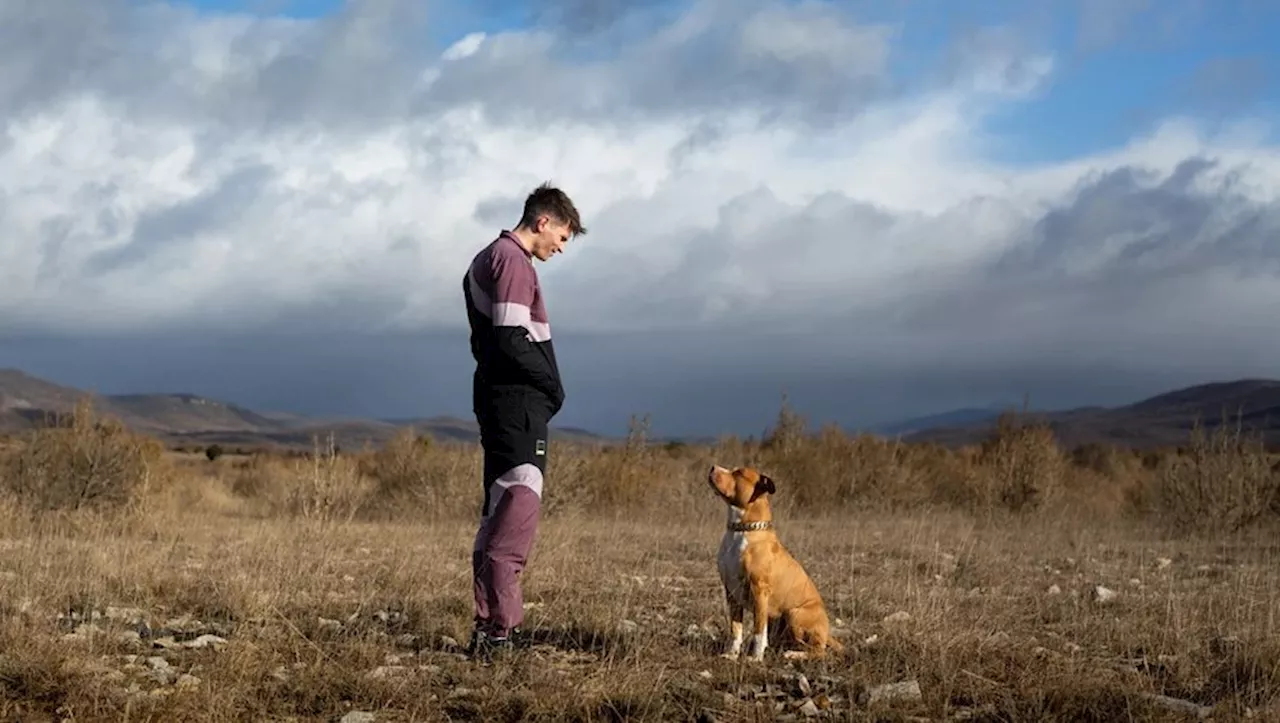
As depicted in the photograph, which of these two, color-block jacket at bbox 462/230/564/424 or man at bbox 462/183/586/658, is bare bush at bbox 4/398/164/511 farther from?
color-block jacket at bbox 462/230/564/424

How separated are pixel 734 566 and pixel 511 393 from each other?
150cm

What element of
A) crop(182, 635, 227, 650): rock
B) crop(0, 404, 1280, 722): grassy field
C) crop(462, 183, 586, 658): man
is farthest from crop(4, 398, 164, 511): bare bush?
crop(462, 183, 586, 658): man

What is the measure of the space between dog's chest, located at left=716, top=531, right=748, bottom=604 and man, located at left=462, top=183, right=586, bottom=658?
1044 millimetres

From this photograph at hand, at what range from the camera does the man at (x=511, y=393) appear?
20.5 ft

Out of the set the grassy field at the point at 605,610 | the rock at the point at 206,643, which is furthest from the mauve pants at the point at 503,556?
the rock at the point at 206,643

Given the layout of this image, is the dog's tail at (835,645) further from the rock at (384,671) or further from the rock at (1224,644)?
the rock at (384,671)

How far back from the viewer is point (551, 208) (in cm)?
641

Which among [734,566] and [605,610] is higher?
[734,566]

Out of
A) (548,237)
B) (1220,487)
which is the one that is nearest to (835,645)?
(548,237)

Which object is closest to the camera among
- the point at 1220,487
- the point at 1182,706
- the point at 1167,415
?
the point at 1182,706

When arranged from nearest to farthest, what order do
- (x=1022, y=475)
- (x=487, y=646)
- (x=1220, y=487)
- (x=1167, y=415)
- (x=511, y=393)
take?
(x=511, y=393), (x=487, y=646), (x=1220, y=487), (x=1022, y=475), (x=1167, y=415)

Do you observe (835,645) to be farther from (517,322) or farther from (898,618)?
(517,322)

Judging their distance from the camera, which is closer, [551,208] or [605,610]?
[551,208]

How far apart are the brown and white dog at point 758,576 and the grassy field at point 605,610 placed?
0.74ft
